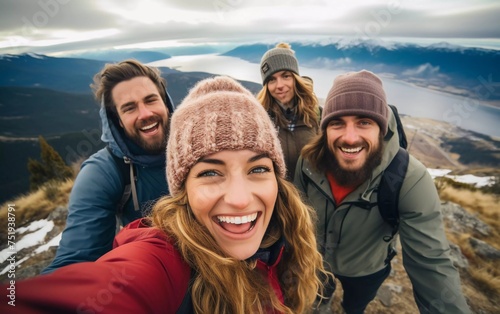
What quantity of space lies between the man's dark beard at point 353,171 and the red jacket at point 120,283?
1693 millimetres

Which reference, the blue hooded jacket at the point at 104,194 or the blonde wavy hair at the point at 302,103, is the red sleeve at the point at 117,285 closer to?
the blue hooded jacket at the point at 104,194

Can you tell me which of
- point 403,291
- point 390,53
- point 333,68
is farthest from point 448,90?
point 403,291

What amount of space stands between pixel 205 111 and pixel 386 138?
1795mm

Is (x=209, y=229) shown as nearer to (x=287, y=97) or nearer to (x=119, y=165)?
(x=119, y=165)

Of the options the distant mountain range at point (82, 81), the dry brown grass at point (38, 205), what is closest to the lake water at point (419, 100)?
the distant mountain range at point (82, 81)

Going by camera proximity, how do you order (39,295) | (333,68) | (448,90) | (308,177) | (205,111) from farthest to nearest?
(333,68), (448,90), (308,177), (205,111), (39,295)

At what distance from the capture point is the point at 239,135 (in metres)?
1.45

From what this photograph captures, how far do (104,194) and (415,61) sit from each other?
666 feet

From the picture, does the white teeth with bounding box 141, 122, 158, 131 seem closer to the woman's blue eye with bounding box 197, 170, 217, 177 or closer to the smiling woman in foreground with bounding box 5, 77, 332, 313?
the smiling woman in foreground with bounding box 5, 77, 332, 313

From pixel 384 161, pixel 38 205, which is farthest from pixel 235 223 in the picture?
pixel 38 205

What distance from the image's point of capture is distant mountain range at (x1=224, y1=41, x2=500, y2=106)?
12156 centimetres

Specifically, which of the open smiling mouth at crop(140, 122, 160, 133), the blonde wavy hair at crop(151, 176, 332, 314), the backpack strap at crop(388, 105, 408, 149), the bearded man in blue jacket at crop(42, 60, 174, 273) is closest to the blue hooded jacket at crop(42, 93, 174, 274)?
the bearded man in blue jacket at crop(42, 60, 174, 273)

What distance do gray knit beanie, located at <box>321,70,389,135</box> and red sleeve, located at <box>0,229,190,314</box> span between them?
1.92 meters

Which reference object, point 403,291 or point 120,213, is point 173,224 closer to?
point 120,213
